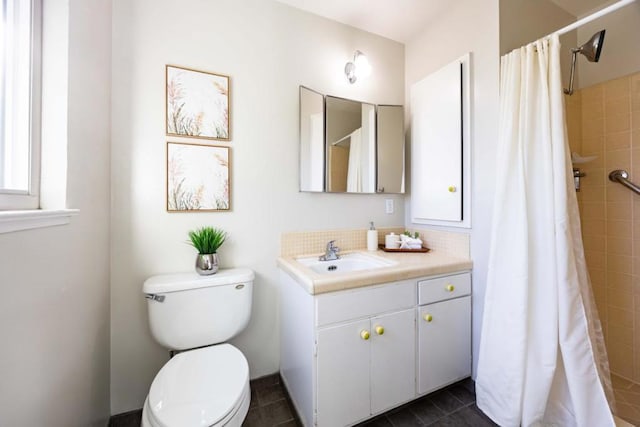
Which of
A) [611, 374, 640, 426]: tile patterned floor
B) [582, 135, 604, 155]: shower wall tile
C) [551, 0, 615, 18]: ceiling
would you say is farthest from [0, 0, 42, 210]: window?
[582, 135, 604, 155]: shower wall tile

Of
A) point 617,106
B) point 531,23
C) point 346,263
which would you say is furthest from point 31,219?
point 617,106

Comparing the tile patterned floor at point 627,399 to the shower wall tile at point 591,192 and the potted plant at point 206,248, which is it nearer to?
the shower wall tile at point 591,192

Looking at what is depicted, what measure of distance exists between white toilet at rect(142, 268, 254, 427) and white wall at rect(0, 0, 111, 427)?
0.76 ft

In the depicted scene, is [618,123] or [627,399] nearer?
[627,399]

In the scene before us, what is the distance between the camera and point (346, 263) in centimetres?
166

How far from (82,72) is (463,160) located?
1.96 meters

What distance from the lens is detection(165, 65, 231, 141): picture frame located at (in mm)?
1352

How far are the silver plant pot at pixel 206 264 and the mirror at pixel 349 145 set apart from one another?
28.3 inches

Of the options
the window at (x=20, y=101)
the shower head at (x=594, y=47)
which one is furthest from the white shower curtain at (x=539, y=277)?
the window at (x=20, y=101)

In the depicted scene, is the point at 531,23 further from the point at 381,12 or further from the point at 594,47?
the point at 381,12

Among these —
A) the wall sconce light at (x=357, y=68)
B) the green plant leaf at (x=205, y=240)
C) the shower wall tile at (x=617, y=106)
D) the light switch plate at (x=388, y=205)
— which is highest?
the wall sconce light at (x=357, y=68)

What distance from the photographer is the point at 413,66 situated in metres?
1.93

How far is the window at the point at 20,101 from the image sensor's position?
0.75 meters

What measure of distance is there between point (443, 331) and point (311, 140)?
143 cm
